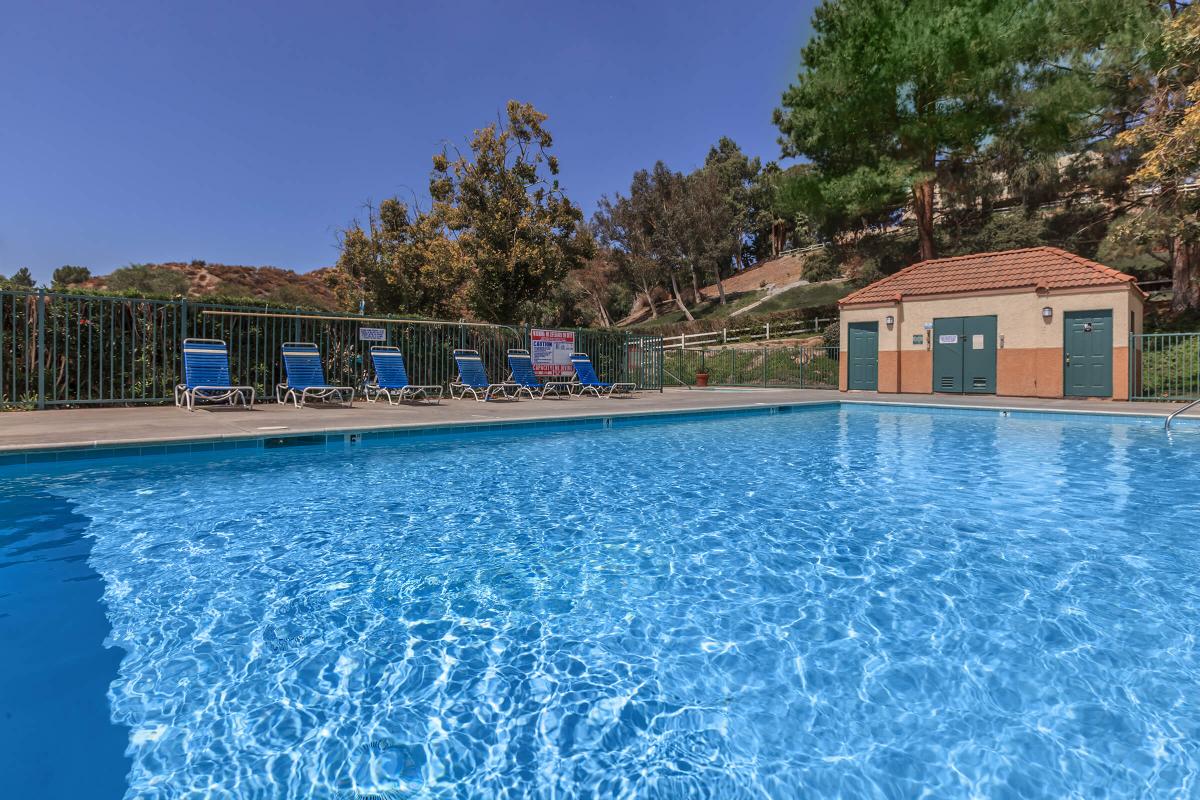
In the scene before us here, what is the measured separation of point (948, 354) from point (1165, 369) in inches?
183

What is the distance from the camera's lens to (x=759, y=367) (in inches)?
907

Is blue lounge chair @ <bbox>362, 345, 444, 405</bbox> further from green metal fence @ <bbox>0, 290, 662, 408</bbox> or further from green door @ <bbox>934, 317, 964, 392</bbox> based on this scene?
green door @ <bbox>934, 317, 964, 392</bbox>

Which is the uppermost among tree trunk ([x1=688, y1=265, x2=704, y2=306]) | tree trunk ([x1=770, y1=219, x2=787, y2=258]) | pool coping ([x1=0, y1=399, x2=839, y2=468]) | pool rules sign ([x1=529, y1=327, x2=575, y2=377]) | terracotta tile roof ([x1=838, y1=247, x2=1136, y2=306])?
tree trunk ([x1=770, y1=219, x2=787, y2=258])

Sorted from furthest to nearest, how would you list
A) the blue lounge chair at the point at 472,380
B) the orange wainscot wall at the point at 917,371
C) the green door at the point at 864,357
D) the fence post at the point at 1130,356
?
1. the green door at the point at 864,357
2. the orange wainscot wall at the point at 917,371
3. the fence post at the point at 1130,356
4. the blue lounge chair at the point at 472,380

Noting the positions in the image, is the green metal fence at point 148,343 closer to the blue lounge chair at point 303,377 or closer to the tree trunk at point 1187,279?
the blue lounge chair at point 303,377

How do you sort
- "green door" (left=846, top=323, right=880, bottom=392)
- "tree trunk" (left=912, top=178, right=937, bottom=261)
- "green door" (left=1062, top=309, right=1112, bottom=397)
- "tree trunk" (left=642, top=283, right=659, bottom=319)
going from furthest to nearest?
"tree trunk" (left=642, top=283, right=659, bottom=319), "tree trunk" (left=912, top=178, right=937, bottom=261), "green door" (left=846, top=323, right=880, bottom=392), "green door" (left=1062, top=309, right=1112, bottom=397)

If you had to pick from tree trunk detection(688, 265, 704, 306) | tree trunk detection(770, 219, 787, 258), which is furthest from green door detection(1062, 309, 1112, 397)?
tree trunk detection(770, 219, 787, 258)

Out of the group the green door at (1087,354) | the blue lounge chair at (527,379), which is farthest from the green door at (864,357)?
the blue lounge chair at (527,379)

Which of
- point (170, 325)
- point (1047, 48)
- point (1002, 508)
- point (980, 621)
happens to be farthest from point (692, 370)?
point (980, 621)

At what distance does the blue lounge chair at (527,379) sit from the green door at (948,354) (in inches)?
413

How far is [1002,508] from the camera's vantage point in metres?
4.57

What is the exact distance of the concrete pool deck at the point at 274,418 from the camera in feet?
19.7

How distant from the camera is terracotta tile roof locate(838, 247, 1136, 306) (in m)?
14.4

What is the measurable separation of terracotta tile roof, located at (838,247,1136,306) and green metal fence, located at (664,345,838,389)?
3322mm
